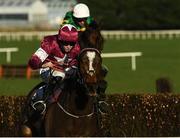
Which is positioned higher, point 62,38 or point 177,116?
point 62,38

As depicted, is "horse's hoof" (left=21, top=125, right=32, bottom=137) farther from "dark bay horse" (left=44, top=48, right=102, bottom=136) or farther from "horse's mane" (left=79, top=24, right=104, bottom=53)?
"horse's mane" (left=79, top=24, right=104, bottom=53)

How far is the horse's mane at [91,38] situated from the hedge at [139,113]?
389cm

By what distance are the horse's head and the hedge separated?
4052 millimetres

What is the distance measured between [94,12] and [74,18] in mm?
51192

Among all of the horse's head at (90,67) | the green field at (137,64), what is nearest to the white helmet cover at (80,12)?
the horse's head at (90,67)

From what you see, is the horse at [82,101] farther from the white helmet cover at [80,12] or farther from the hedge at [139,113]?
the hedge at [139,113]

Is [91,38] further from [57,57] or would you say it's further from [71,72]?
[57,57]

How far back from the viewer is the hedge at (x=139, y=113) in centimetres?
1014

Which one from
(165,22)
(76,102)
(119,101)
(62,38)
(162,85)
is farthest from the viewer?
(165,22)

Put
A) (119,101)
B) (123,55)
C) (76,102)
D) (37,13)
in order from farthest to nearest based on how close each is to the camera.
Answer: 1. (37,13)
2. (123,55)
3. (119,101)
4. (76,102)

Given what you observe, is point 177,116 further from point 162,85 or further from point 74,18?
point 74,18

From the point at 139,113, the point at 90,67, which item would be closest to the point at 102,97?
the point at 90,67

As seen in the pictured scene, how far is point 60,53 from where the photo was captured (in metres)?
6.95

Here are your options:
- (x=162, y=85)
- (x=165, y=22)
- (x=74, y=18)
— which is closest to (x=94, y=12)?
(x=165, y=22)
